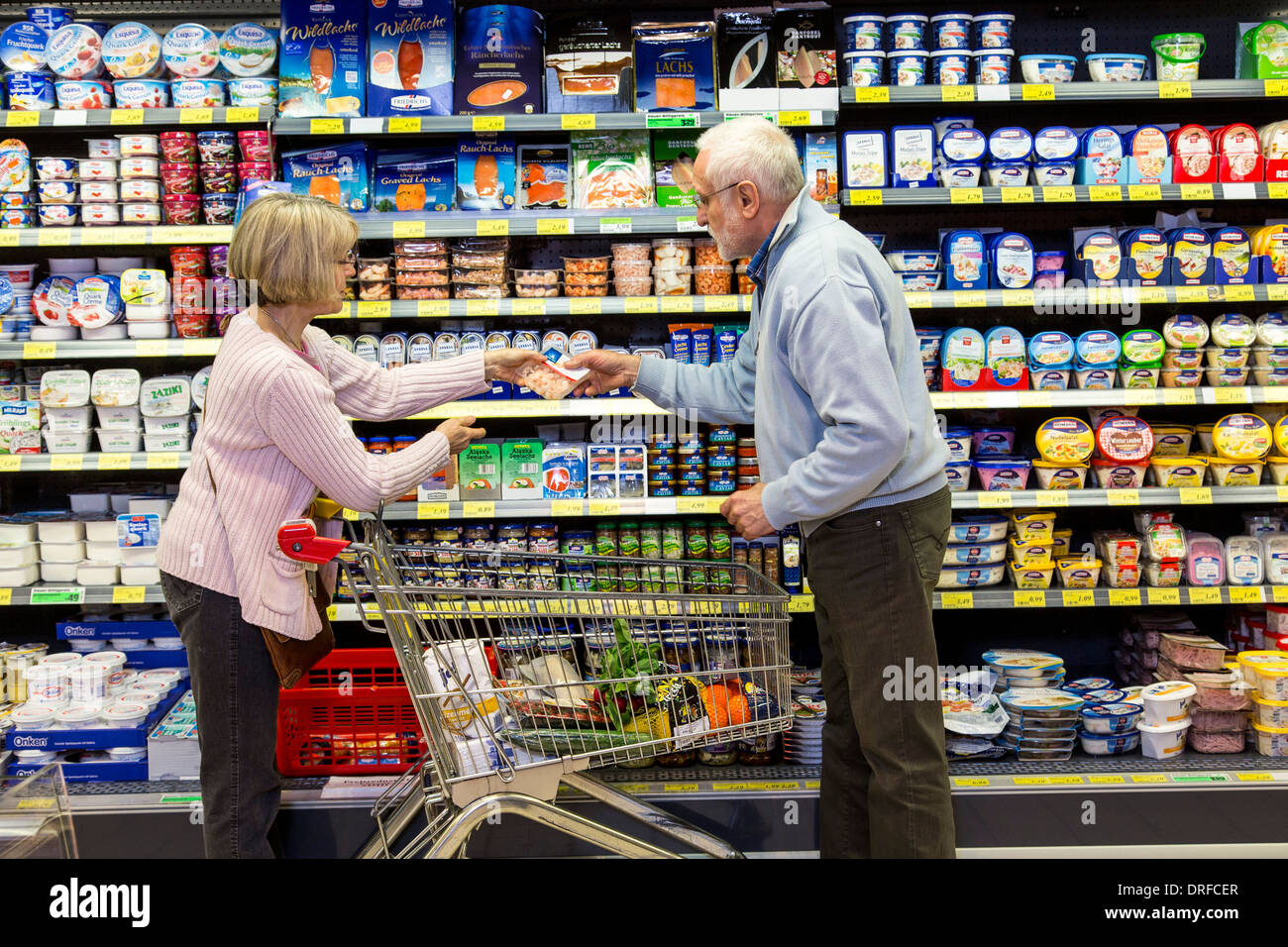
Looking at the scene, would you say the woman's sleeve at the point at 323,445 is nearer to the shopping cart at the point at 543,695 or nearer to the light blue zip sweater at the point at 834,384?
the shopping cart at the point at 543,695

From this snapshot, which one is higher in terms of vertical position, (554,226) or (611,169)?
(611,169)

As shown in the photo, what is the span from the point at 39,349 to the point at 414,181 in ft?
4.45

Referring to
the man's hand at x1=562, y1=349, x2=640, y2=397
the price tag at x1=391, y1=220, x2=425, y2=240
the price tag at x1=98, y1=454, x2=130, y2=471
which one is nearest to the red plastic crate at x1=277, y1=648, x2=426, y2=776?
the price tag at x1=98, y1=454, x2=130, y2=471

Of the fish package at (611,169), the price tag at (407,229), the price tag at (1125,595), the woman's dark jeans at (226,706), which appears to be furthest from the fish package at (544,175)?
the price tag at (1125,595)

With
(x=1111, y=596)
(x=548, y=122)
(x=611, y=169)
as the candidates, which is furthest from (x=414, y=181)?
(x=1111, y=596)

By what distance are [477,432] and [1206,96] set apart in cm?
270

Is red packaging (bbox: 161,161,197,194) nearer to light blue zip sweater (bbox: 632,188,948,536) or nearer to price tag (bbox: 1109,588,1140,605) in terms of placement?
light blue zip sweater (bbox: 632,188,948,536)

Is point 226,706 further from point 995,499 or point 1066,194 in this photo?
point 1066,194

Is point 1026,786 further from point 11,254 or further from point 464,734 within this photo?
point 11,254

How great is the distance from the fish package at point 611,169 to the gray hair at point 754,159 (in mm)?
1143

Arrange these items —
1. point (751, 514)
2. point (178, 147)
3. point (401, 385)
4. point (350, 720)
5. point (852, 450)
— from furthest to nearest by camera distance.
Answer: point (178, 147)
point (350, 720)
point (401, 385)
point (751, 514)
point (852, 450)

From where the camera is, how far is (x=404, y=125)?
321 cm

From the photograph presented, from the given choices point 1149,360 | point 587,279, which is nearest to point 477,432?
point 587,279

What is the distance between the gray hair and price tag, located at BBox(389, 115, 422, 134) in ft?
4.19
